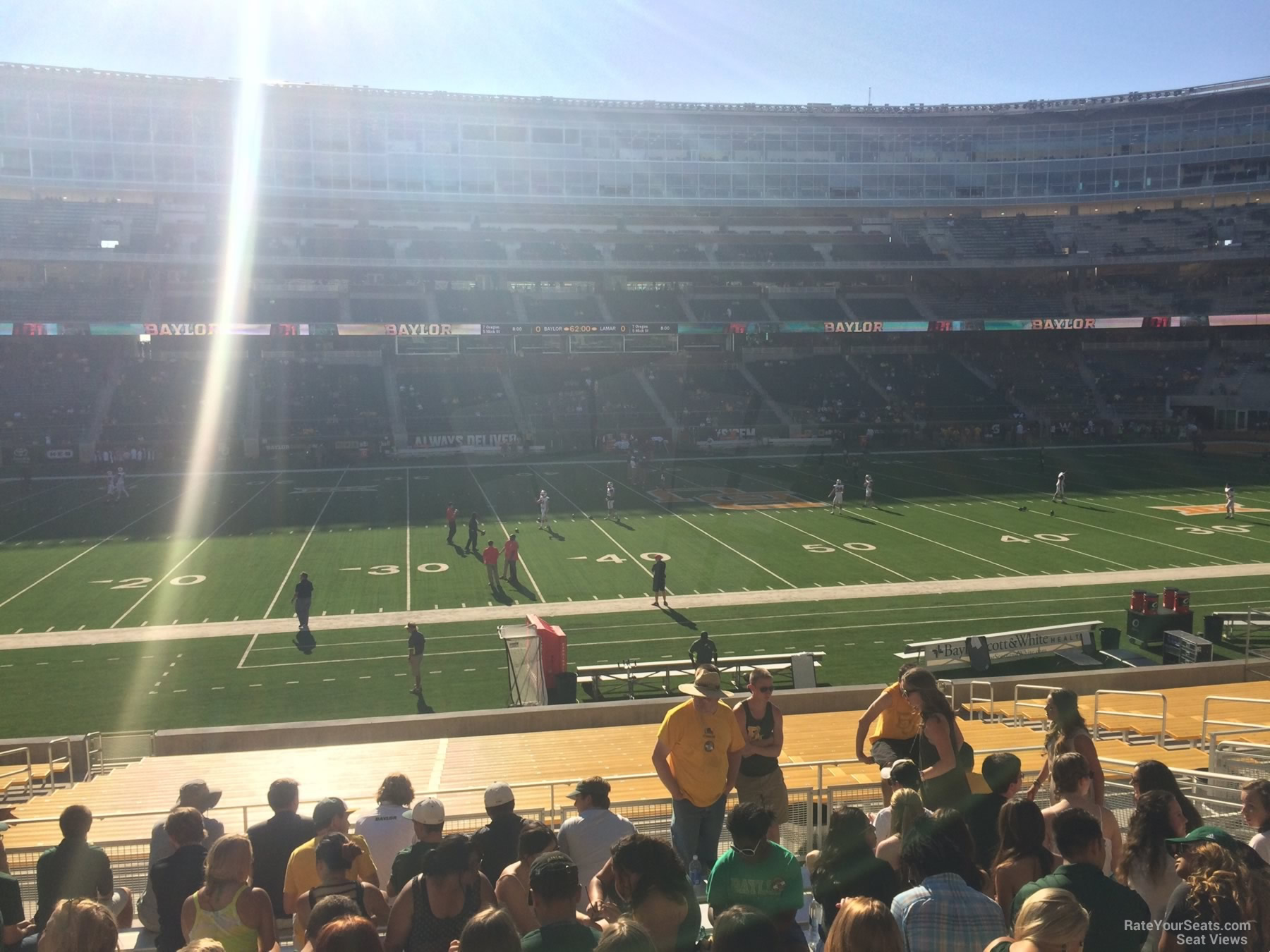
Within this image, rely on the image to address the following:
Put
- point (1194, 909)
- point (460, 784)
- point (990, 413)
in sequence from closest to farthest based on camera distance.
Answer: point (1194, 909)
point (460, 784)
point (990, 413)

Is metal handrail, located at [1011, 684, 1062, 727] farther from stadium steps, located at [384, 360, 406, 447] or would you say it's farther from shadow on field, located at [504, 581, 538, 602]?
stadium steps, located at [384, 360, 406, 447]

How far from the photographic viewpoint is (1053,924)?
3.65m

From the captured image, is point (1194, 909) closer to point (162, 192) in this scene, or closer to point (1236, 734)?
point (1236, 734)

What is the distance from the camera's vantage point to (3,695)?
16906mm

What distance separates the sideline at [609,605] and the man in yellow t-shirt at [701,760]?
15022 millimetres

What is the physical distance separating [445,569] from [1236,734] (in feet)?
58.8

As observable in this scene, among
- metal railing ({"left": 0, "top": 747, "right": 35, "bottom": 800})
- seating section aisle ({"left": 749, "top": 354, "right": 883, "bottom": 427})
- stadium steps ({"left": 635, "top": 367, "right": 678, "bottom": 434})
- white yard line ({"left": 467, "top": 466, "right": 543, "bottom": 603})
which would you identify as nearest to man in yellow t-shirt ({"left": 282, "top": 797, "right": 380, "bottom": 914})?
metal railing ({"left": 0, "top": 747, "right": 35, "bottom": 800})

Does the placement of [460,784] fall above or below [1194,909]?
below

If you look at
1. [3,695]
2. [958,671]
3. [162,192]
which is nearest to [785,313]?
[162,192]

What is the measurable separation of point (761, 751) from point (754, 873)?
6.58ft

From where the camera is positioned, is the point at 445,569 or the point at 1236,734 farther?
the point at 445,569

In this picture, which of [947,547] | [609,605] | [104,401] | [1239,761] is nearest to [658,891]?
[1239,761]

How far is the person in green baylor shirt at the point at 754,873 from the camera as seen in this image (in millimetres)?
4680

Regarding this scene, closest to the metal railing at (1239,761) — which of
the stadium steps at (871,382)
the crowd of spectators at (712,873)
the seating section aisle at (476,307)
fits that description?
the crowd of spectators at (712,873)
